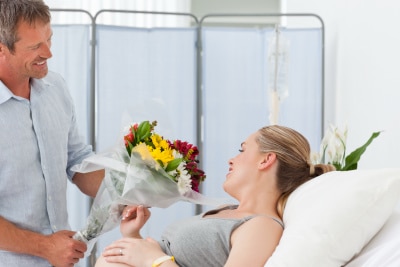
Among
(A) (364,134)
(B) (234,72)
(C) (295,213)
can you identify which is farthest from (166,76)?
(C) (295,213)

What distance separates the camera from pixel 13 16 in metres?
2.07

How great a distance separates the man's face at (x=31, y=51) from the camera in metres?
2.09

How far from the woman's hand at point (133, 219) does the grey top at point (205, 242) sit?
14 cm

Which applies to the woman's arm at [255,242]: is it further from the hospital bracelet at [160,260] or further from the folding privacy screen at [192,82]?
the folding privacy screen at [192,82]

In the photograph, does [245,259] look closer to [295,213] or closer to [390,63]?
[295,213]

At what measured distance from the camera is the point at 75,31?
151 inches

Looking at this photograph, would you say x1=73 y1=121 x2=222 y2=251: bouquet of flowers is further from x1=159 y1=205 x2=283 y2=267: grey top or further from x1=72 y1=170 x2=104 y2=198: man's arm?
x1=72 y1=170 x2=104 y2=198: man's arm

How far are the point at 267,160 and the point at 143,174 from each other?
Result: 14.2 inches

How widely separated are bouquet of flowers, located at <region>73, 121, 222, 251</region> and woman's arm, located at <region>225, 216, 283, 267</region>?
230 mm

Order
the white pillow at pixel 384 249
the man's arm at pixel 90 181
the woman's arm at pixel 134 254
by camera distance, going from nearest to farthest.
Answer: the white pillow at pixel 384 249 < the woman's arm at pixel 134 254 < the man's arm at pixel 90 181

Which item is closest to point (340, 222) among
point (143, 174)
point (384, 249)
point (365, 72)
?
point (384, 249)

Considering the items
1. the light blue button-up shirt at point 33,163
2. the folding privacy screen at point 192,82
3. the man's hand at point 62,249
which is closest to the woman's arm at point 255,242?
the man's hand at point 62,249

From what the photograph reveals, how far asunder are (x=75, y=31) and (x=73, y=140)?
1.57m

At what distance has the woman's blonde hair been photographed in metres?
1.97
